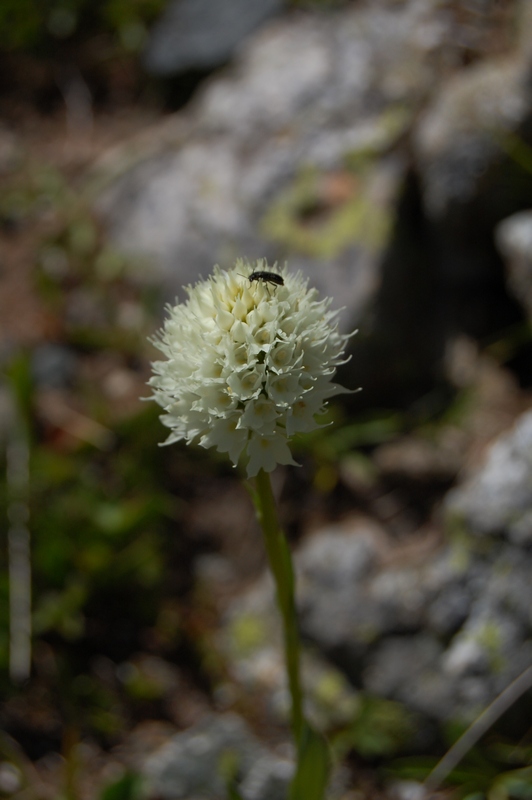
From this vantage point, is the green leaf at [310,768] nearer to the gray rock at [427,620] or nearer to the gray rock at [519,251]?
the gray rock at [427,620]

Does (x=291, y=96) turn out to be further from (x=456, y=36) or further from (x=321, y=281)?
(x=321, y=281)

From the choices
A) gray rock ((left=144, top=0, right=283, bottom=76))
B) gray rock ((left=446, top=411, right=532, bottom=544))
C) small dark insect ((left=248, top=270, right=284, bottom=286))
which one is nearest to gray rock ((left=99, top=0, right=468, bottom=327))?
gray rock ((left=144, top=0, right=283, bottom=76))

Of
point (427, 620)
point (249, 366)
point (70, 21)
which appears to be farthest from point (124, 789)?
point (70, 21)

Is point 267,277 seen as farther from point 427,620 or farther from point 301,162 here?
point 301,162

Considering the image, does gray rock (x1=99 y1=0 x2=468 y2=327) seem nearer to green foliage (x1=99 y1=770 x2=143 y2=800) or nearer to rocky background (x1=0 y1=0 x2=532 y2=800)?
rocky background (x1=0 y1=0 x2=532 y2=800)

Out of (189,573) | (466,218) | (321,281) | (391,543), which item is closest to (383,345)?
(321,281)
